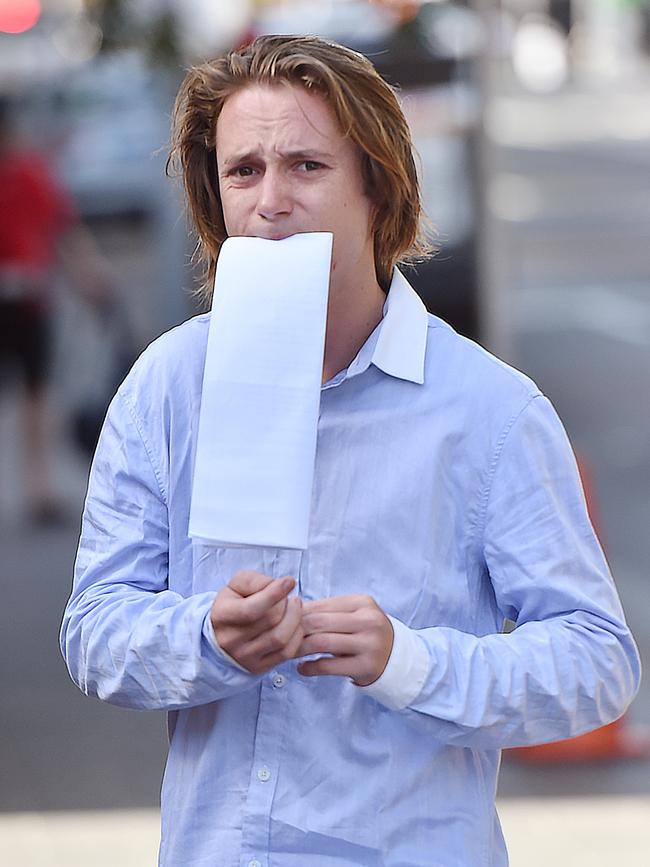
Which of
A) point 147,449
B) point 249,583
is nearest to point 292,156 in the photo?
point 147,449

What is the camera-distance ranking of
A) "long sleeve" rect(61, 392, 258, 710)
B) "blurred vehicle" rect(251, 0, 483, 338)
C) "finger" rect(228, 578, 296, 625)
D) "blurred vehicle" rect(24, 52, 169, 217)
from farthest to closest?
"blurred vehicle" rect(24, 52, 169, 217)
"blurred vehicle" rect(251, 0, 483, 338)
"long sleeve" rect(61, 392, 258, 710)
"finger" rect(228, 578, 296, 625)

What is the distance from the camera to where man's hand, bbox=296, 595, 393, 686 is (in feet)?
5.76

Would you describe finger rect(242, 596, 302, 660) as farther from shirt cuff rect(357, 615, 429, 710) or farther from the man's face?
the man's face

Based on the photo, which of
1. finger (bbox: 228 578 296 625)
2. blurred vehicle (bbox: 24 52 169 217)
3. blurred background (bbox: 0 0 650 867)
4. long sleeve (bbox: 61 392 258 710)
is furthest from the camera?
blurred vehicle (bbox: 24 52 169 217)

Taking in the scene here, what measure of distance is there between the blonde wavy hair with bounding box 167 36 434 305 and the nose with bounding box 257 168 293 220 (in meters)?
0.10

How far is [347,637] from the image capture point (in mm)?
1756

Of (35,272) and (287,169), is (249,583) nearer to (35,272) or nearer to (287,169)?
(287,169)

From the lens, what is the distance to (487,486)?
75.6 inches

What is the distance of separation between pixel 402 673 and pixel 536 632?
0.19 m

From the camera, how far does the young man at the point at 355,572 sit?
186 centimetres

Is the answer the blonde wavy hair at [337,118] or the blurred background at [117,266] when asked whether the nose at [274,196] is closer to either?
the blonde wavy hair at [337,118]

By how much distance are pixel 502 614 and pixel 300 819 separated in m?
0.38

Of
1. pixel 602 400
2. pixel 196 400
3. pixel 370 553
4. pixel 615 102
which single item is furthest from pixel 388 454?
pixel 615 102

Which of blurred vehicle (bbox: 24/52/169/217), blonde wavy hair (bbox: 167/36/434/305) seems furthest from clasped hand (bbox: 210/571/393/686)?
blurred vehicle (bbox: 24/52/169/217)
